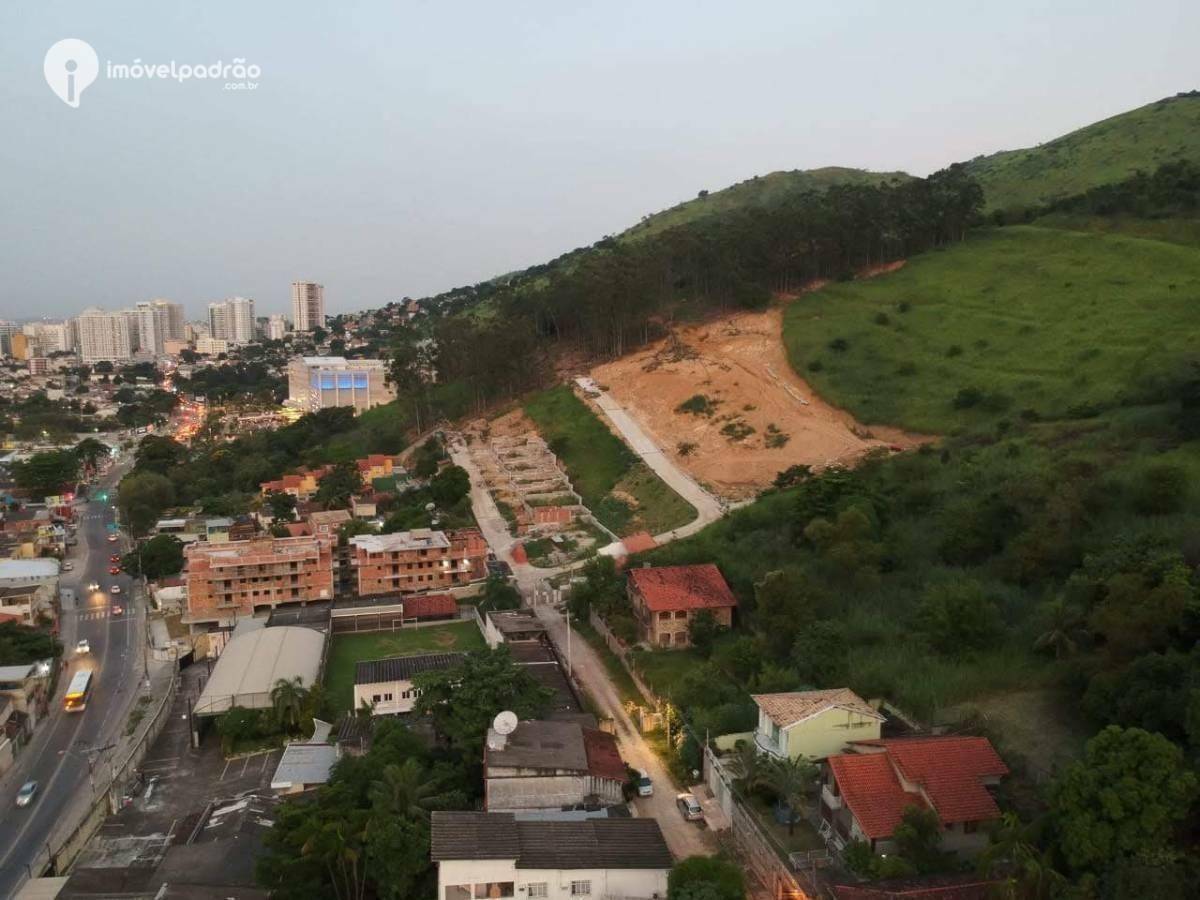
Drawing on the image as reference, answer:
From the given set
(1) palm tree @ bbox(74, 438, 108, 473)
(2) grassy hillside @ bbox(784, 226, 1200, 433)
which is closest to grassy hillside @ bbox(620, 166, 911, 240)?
(2) grassy hillside @ bbox(784, 226, 1200, 433)

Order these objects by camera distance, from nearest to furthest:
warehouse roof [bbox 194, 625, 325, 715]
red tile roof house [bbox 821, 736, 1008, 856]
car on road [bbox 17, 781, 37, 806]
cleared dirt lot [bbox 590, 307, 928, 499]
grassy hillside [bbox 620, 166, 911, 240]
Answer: red tile roof house [bbox 821, 736, 1008, 856] → car on road [bbox 17, 781, 37, 806] → warehouse roof [bbox 194, 625, 325, 715] → cleared dirt lot [bbox 590, 307, 928, 499] → grassy hillside [bbox 620, 166, 911, 240]

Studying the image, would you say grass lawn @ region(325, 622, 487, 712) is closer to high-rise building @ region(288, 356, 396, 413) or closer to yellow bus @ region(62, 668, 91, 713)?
yellow bus @ region(62, 668, 91, 713)

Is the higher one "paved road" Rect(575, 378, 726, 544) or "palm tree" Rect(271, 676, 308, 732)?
"paved road" Rect(575, 378, 726, 544)

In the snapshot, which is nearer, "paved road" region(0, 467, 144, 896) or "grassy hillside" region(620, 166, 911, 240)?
"paved road" region(0, 467, 144, 896)

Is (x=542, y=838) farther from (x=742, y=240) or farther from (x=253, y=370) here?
(x=253, y=370)

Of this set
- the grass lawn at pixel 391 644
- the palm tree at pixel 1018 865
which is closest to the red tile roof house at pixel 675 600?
the grass lawn at pixel 391 644

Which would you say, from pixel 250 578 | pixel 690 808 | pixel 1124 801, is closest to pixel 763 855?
pixel 690 808
